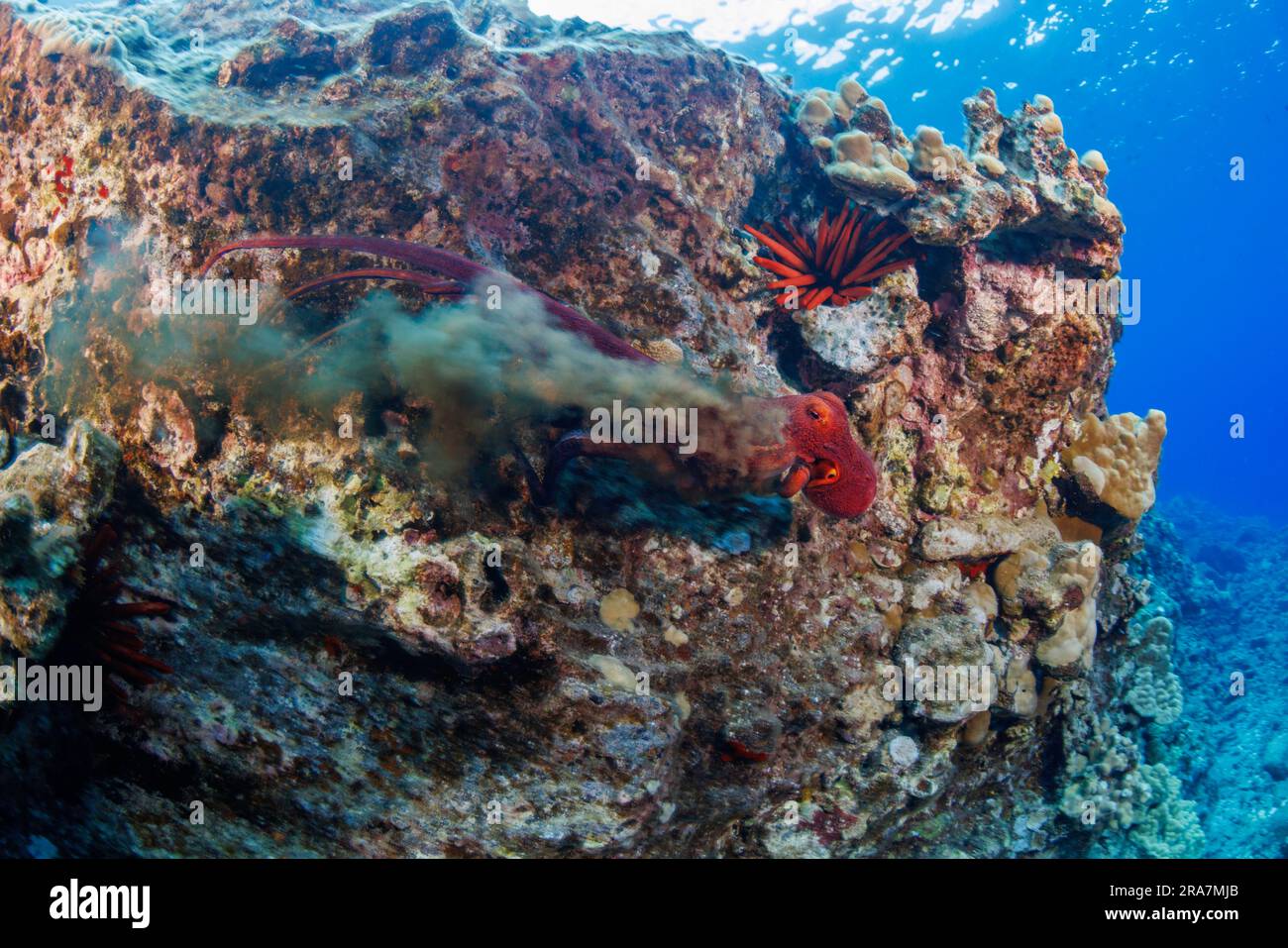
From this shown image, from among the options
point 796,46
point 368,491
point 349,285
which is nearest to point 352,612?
point 368,491

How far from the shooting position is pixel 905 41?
24641 mm

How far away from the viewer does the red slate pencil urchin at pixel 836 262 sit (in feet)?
15.0

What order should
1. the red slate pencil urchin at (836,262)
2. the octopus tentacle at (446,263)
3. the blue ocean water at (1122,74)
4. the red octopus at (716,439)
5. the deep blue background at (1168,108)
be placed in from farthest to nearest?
the deep blue background at (1168,108)
the blue ocean water at (1122,74)
the red slate pencil urchin at (836,262)
the octopus tentacle at (446,263)
the red octopus at (716,439)

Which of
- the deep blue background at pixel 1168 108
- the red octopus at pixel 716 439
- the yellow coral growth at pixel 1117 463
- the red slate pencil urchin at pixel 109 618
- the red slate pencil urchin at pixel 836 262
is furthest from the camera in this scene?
the deep blue background at pixel 1168 108

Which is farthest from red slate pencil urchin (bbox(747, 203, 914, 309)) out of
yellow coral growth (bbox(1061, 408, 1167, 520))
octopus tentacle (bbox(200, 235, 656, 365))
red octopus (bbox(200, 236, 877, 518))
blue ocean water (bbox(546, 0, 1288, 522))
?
blue ocean water (bbox(546, 0, 1288, 522))

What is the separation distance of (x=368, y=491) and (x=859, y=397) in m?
3.37

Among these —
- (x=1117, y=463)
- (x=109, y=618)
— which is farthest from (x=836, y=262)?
(x=109, y=618)

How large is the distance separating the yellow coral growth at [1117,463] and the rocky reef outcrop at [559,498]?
32mm

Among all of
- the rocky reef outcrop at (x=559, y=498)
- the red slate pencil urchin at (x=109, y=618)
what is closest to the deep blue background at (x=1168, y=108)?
the rocky reef outcrop at (x=559, y=498)

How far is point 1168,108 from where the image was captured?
110 ft

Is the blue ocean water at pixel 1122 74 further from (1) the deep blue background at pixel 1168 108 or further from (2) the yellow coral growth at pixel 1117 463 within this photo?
(2) the yellow coral growth at pixel 1117 463

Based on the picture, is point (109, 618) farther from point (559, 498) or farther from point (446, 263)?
point (446, 263)

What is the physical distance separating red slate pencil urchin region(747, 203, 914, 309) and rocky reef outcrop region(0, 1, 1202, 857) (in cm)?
18

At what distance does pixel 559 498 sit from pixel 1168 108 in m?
47.6
